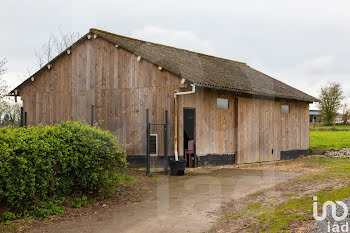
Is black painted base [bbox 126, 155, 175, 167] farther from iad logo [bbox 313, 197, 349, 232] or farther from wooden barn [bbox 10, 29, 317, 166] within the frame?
iad logo [bbox 313, 197, 349, 232]

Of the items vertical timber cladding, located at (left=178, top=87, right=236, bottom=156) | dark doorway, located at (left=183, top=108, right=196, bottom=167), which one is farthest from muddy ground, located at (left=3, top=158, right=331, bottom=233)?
vertical timber cladding, located at (left=178, top=87, right=236, bottom=156)

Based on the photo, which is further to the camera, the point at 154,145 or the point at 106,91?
the point at 106,91

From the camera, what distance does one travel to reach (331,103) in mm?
49469

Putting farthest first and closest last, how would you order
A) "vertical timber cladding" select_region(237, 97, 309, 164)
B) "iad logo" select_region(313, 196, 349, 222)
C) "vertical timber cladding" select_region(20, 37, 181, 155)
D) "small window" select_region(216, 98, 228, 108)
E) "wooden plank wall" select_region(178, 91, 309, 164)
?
"vertical timber cladding" select_region(237, 97, 309, 164)
"small window" select_region(216, 98, 228, 108)
"wooden plank wall" select_region(178, 91, 309, 164)
"vertical timber cladding" select_region(20, 37, 181, 155)
"iad logo" select_region(313, 196, 349, 222)

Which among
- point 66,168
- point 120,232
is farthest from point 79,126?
point 120,232

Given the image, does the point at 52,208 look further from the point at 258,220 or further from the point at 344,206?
the point at 344,206

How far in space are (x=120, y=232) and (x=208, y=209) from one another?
2.31 meters

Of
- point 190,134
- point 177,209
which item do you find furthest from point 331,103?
point 177,209

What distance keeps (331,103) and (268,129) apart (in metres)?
34.4

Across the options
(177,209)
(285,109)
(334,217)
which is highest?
(285,109)

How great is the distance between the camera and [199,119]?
15.1 meters

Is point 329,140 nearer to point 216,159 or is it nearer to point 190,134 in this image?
point 216,159

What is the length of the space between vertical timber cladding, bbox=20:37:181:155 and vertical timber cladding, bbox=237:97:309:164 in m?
4.18

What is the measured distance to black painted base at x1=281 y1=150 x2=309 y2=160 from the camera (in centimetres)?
2022
